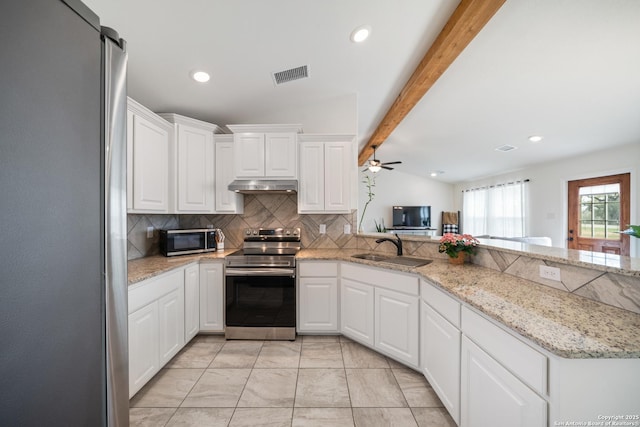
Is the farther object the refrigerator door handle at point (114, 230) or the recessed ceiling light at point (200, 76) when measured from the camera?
the recessed ceiling light at point (200, 76)

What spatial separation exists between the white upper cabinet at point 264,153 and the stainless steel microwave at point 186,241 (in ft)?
2.53

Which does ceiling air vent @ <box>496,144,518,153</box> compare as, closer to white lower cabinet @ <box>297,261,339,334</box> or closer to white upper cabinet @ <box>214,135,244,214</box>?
white lower cabinet @ <box>297,261,339,334</box>

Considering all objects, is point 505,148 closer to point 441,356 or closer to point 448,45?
point 448,45

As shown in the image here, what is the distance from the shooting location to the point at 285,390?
1.78 meters

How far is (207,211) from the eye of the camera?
2791 millimetres

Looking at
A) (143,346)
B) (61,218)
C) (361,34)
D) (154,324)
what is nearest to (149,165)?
(154,324)

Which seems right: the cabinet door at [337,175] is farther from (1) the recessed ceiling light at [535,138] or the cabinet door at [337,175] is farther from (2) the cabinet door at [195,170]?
(1) the recessed ceiling light at [535,138]

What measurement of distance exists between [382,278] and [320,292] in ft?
2.33

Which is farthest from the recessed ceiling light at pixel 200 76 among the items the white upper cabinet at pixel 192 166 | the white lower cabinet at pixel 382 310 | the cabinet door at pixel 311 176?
the white lower cabinet at pixel 382 310

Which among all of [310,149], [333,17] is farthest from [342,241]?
[333,17]

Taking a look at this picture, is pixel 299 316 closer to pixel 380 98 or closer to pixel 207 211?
pixel 207 211

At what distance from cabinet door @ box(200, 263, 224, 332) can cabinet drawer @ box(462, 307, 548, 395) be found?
2182 millimetres

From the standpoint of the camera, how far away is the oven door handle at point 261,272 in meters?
2.40

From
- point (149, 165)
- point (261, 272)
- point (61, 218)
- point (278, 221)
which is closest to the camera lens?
point (61, 218)
